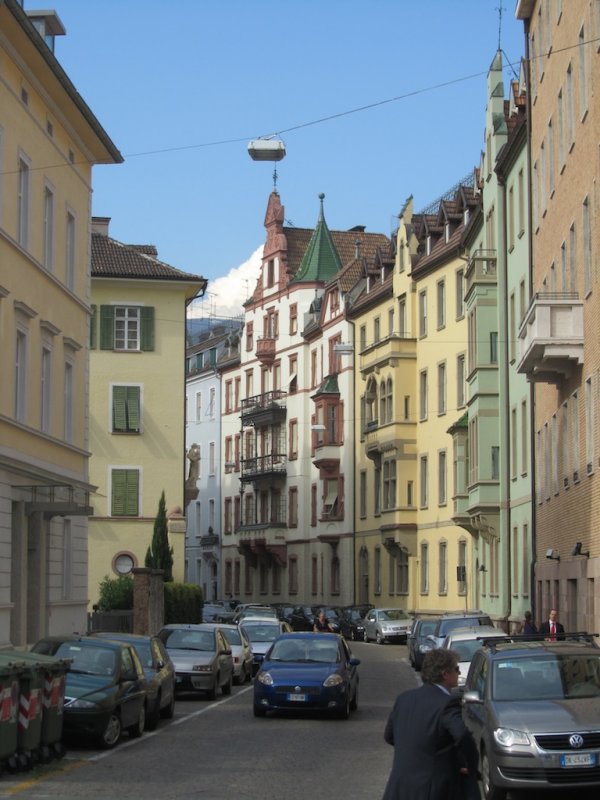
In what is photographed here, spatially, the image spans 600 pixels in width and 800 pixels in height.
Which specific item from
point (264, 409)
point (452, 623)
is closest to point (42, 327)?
point (452, 623)

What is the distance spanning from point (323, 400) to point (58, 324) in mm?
45762

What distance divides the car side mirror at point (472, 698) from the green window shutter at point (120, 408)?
4265 centimetres

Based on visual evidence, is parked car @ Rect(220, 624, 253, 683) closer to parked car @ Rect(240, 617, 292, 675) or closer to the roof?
parked car @ Rect(240, 617, 292, 675)

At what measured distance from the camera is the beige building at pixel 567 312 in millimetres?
32125

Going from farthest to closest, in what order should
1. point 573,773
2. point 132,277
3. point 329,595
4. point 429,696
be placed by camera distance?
point 329,595
point 132,277
point 573,773
point 429,696

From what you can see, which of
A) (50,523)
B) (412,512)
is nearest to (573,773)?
(50,523)

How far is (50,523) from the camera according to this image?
36.0 meters

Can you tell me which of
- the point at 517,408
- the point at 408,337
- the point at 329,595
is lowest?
the point at 329,595

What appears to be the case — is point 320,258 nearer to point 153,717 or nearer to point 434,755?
point 153,717

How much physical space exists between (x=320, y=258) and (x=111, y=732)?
223 feet

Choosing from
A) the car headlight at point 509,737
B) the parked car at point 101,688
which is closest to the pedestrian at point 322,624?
the parked car at point 101,688

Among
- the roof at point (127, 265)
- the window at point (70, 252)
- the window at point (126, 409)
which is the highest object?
the roof at point (127, 265)

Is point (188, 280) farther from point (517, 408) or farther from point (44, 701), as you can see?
point (44, 701)

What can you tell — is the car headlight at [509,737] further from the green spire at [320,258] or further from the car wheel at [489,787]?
the green spire at [320,258]
